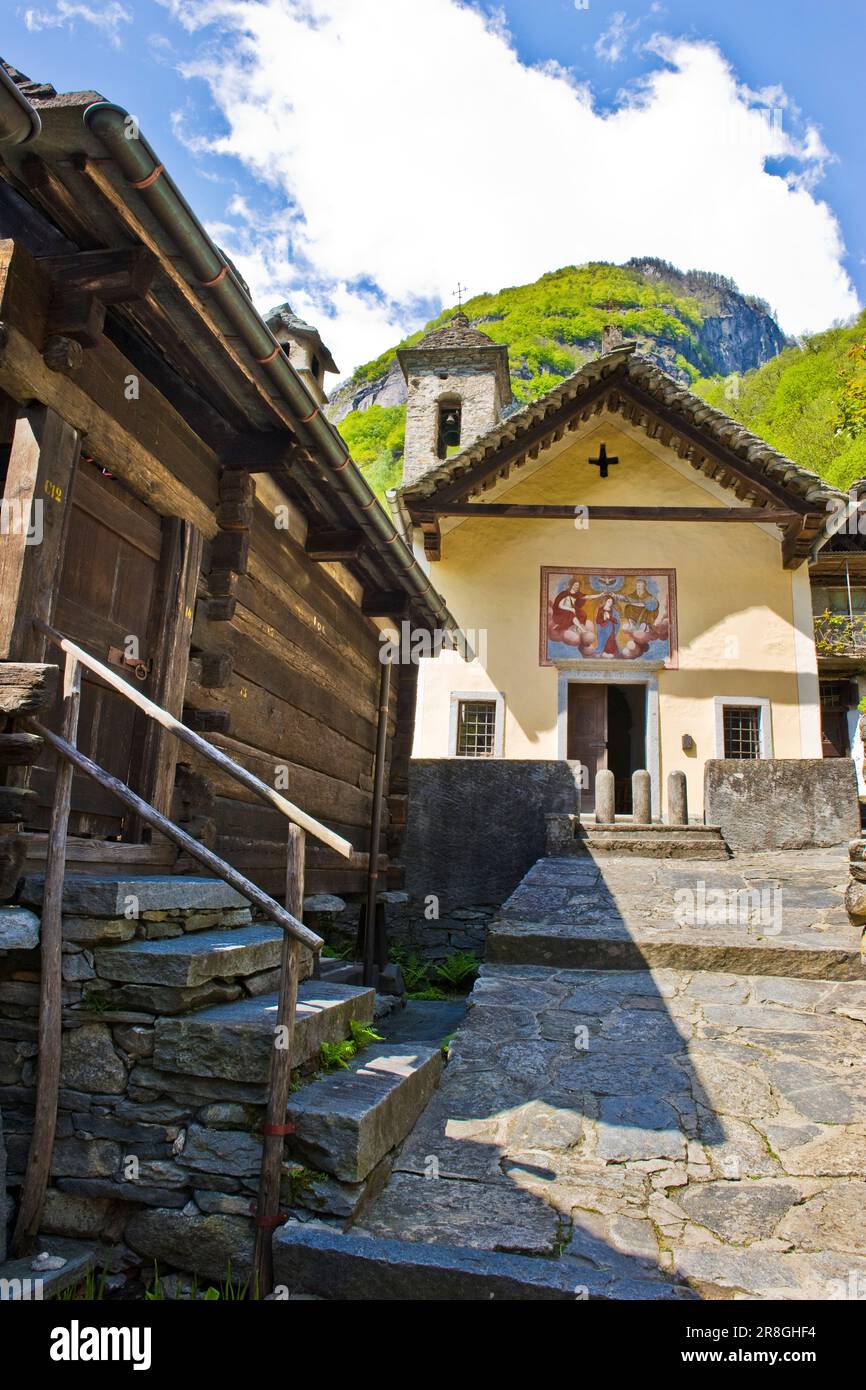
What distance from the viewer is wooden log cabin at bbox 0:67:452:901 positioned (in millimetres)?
3398

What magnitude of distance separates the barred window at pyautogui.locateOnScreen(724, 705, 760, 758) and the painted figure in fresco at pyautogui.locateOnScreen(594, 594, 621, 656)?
1992 mm

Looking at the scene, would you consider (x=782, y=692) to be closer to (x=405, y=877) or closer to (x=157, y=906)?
(x=405, y=877)

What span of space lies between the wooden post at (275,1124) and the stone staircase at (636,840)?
20.4 feet

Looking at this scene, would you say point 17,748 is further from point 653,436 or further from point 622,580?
point 653,436

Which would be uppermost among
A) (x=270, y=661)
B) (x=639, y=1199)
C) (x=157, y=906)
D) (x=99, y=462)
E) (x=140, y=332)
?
(x=140, y=332)

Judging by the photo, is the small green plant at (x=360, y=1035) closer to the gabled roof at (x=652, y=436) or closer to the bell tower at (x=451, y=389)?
the gabled roof at (x=652, y=436)

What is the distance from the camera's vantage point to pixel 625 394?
14.5m

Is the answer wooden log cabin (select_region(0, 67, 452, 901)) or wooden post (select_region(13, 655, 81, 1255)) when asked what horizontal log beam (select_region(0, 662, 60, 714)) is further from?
wooden post (select_region(13, 655, 81, 1255))

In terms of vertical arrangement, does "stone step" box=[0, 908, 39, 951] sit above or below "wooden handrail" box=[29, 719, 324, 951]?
below

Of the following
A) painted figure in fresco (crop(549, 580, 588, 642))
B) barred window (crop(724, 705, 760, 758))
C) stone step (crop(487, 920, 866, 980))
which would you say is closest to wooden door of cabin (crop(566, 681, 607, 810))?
painted figure in fresco (crop(549, 580, 588, 642))

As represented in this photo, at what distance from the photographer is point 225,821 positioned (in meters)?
5.53

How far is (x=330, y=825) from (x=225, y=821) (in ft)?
7.51

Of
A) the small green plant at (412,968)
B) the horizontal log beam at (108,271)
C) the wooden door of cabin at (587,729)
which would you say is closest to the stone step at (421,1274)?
the horizontal log beam at (108,271)
